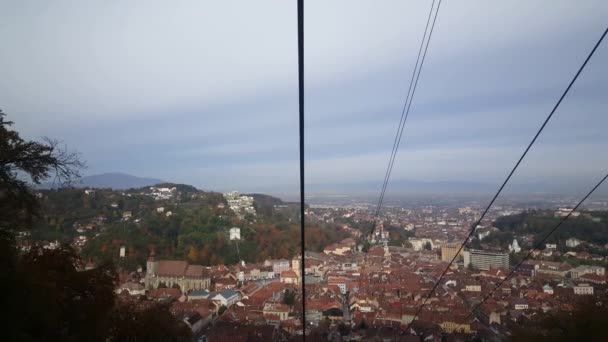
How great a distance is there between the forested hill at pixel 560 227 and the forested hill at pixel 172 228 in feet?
16.3

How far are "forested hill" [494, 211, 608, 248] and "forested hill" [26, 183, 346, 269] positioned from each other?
16.3ft

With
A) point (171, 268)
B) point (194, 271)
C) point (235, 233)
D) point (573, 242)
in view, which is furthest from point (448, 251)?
point (235, 233)

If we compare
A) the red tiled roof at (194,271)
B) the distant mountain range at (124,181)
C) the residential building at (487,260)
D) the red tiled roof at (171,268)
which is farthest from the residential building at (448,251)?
the distant mountain range at (124,181)

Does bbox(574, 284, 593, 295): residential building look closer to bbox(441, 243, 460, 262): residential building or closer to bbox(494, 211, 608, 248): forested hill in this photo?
bbox(494, 211, 608, 248): forested hill

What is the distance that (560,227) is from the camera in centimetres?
663

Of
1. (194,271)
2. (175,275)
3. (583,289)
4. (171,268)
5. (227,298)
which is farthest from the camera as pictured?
(194,271)

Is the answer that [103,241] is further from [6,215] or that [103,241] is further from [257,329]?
[6,215]

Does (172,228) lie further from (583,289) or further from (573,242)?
(583,289)

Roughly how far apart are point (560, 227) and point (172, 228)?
11.7 meters

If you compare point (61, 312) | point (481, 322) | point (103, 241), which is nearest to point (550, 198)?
point (481, 322)

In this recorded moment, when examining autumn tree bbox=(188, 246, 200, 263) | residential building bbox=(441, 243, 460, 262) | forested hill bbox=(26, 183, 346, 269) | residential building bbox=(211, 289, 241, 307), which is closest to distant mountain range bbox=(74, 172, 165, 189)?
forested hill bbox=(26, 183, 346, 269)

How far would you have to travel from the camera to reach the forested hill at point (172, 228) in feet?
38.2

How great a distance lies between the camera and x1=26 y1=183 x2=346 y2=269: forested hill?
38.2 ft

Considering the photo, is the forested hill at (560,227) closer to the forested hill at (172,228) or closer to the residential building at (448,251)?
the residential building at (448,251)
